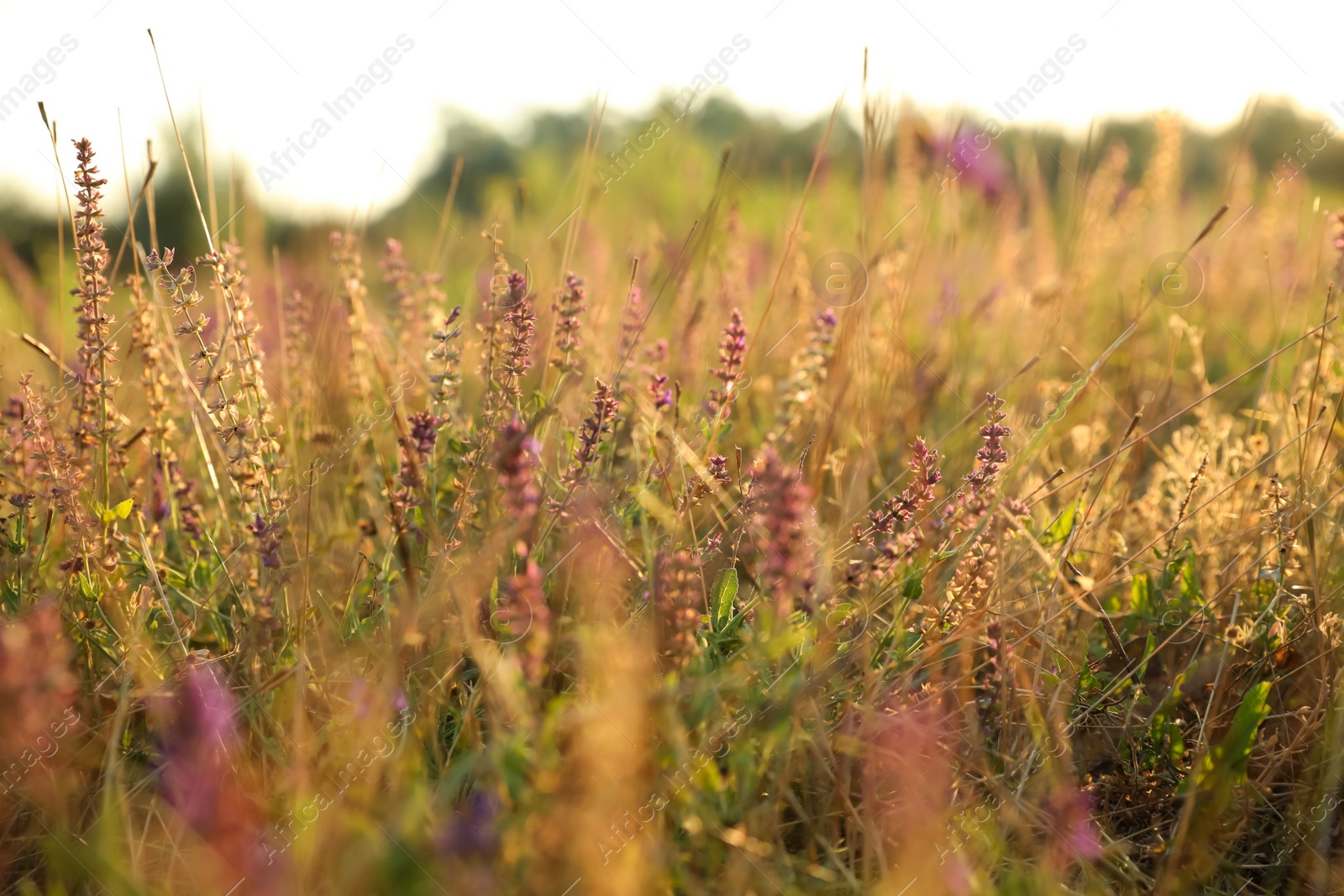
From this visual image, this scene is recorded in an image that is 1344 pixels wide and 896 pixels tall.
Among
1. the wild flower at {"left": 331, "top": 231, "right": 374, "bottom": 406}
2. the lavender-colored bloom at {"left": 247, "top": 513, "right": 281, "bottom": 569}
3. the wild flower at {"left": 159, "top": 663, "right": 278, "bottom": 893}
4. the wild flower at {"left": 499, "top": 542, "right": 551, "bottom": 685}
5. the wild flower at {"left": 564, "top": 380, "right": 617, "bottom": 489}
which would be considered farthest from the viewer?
the wild flower at {"left": 331, "top": 231, "right": 374, "bottom": 406}

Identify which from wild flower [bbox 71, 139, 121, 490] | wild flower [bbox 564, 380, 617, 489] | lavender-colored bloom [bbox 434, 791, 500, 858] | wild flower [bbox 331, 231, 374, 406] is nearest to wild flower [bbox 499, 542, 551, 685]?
lavender-colored bloom [bbox 434, 791, 500, 858]

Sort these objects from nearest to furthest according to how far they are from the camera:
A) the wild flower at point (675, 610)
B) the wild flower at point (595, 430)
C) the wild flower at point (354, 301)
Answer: the wild flower at point (675, 610) → the wild flower at point (595, 430) → the wild flower at point (354, 301)

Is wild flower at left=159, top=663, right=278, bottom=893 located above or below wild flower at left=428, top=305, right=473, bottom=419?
below

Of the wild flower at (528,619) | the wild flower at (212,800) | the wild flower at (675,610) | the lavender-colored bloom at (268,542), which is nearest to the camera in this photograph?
the wild flower at (212,800)

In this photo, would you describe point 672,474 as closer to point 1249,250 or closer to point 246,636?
point 246,636

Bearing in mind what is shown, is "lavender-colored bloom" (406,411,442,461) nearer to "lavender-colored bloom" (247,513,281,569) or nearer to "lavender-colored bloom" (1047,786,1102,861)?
"lavender-colored bloom" (247,513,281,569)

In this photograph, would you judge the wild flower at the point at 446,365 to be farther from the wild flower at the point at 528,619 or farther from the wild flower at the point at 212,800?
the wild flower at the point at 212,800

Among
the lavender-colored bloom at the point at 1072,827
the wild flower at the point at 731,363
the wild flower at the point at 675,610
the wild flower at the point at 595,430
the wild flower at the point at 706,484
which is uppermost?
the wild flower at the point at 731,363

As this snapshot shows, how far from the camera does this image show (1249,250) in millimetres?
4266

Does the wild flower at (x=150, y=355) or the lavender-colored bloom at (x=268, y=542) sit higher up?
the wild flower at (x=150, y=355)

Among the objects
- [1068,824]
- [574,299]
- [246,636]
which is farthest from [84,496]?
[1068,824]

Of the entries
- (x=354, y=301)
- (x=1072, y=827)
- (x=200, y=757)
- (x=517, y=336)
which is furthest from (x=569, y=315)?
(x=1072, y=827)

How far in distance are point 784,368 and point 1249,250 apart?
2803 mm

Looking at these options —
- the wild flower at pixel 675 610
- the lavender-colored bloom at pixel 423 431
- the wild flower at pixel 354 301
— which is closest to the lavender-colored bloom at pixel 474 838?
the wild flower at pixel 675 610
